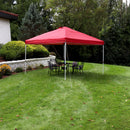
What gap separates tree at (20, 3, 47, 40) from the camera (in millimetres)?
21969

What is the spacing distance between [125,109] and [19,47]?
9.04m

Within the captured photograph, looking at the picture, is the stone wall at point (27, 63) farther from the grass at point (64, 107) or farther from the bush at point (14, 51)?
the grass at point (64, 107)

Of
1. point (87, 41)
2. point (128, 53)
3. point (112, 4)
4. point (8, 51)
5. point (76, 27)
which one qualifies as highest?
point (112, 4)

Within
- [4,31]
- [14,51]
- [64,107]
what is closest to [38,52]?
[14,51]

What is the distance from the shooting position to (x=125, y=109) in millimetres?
4648

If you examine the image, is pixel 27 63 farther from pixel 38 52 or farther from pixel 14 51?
pixel 38 52

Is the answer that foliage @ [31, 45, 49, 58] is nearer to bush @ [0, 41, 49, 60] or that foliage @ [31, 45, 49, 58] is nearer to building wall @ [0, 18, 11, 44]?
bush @ [0, 41, 49, 60]

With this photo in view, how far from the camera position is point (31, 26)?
74.4 feet

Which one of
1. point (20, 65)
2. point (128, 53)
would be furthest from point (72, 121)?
point (128, 53)

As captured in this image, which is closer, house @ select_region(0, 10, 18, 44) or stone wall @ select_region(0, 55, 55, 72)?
stone wall @ select_region(0, 55, 55, 72)

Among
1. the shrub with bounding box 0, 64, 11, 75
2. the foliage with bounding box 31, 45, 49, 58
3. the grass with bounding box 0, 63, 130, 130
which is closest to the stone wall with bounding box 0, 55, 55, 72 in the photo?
the shrub with bounding box 0, 64, 11, 75

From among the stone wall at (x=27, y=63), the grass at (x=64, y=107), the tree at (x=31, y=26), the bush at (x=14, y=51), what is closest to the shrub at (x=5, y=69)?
the stone wall at (x=27, y=63)

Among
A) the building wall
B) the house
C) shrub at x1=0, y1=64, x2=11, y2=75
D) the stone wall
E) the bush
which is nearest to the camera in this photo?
shrub at x1=0, y1=64, x2=11, y2=75

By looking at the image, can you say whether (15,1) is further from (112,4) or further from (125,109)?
(125,109)
